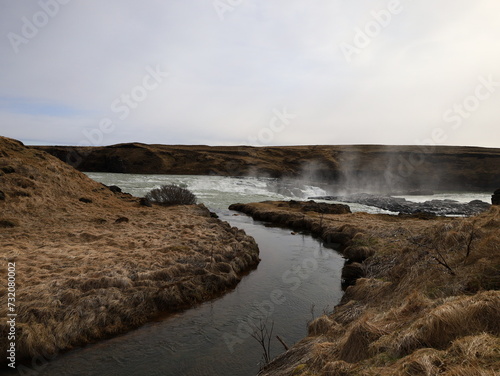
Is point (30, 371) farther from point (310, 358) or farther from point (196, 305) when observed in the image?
point (310, 358)

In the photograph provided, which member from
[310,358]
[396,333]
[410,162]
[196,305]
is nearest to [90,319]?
[196,305]

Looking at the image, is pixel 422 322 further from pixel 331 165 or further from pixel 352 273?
pixel 331 165

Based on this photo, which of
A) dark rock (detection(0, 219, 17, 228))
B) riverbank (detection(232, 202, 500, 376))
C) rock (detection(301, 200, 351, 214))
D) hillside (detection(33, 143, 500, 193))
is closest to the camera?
riverbank (detection(232, 202, 500, 376))

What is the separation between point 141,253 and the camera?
14898 mm

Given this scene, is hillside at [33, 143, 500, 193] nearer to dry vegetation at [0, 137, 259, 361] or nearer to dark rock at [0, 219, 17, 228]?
dry vegetation at [0, 137, 259, 361]

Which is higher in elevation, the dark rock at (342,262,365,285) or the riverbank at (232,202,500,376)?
the riverbank at (232,202,500,376)

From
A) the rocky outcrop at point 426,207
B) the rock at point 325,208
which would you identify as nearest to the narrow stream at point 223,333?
the rock at point 325,208

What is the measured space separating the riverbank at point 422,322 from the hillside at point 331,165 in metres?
82.6

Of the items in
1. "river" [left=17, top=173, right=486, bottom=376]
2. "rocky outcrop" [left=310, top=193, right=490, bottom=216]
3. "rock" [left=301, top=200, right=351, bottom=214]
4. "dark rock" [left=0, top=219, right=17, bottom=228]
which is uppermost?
"rocky outcrop" [left=310, top=193, right=490, bottom=216]

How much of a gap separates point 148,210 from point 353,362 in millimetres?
24447

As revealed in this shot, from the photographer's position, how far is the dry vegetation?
9.39m

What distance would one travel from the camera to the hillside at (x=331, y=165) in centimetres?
10269

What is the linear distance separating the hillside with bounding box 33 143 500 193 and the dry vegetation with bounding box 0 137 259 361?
77890 millimetres

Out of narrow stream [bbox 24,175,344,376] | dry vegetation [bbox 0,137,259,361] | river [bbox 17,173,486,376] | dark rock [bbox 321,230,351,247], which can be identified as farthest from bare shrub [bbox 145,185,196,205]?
narrow stream [bbox 24,175,344,376]
